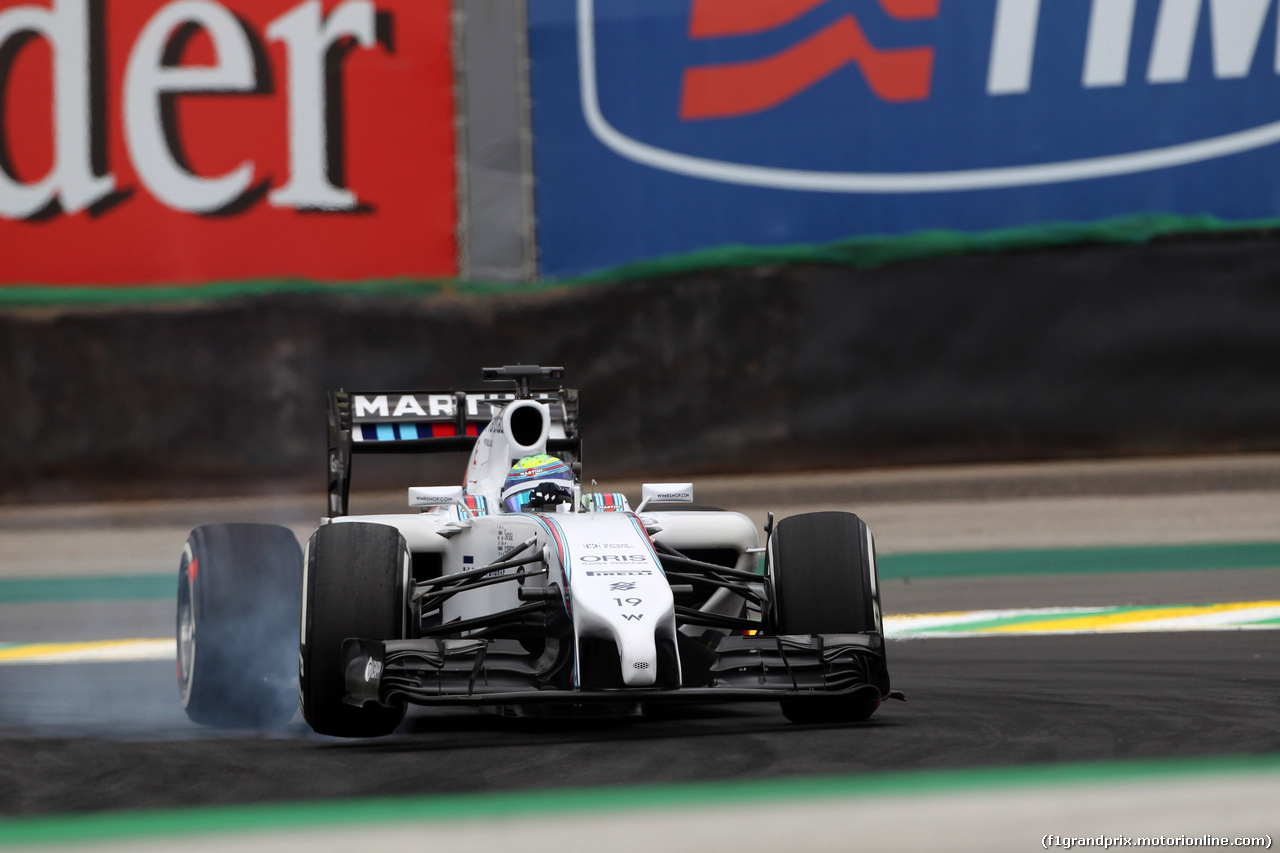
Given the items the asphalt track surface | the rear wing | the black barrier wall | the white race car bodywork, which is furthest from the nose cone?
the black barrier wall

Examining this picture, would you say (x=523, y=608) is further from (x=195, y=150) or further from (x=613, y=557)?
(x=195, y=150)

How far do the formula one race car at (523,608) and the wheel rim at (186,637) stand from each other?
21mm

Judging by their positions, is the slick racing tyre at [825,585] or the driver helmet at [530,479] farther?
the driver helmet at [530,479]

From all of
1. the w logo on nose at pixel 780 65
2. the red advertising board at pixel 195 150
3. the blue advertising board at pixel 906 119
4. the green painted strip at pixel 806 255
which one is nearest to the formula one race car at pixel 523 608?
the green painted strip at pixel 806 255

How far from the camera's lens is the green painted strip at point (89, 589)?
10.9 m

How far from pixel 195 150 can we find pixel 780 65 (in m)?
4.87

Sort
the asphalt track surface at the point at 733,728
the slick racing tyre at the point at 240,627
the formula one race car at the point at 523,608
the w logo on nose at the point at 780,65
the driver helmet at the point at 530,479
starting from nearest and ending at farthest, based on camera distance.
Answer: the asphalt track surface at the point at 733,728, the formula one race car at the point at 523,608, the slick racing tyre at the point at 240,627, the driver helmet at the point at 530,479, the w logo on nose at the point at 780,65

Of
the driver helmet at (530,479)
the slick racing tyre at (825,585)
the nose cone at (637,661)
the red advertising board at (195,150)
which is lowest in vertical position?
the nose cone at (637,661)

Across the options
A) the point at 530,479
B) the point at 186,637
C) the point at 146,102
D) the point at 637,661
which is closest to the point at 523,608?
the point at 637,661

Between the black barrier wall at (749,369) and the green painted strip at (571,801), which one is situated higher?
the black barrier wall at (749,369)

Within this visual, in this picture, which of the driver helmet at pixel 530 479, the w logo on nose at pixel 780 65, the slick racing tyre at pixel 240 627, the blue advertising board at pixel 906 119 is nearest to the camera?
the slick racing tyre at pixel 240 627

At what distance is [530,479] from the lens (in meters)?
6.72

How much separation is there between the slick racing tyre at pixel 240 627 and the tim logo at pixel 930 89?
8.07m

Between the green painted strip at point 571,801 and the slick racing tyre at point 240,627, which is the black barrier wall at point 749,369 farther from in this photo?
the green painted strip at point 571,801
